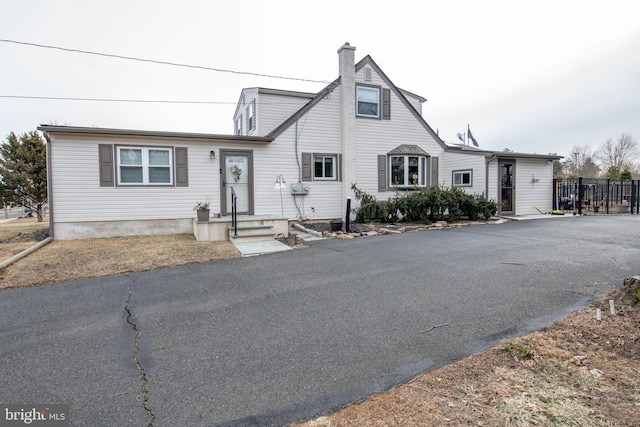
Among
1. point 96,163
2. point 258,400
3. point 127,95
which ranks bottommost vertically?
point 258,400

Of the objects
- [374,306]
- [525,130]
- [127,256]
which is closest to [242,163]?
[127,256]

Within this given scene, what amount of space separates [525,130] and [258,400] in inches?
1544

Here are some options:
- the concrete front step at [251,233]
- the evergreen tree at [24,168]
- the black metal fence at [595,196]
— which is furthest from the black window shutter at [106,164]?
the black metal fence at [595,196]

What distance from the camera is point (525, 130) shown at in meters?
33.7

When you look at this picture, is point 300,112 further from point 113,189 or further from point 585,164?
point 585,164

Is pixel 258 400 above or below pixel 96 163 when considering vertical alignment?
below

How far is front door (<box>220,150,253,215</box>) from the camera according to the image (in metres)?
11.3

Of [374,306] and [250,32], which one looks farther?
[250,32]

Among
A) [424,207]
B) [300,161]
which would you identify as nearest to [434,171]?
[424,207]

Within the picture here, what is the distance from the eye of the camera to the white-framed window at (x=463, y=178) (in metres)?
14.5

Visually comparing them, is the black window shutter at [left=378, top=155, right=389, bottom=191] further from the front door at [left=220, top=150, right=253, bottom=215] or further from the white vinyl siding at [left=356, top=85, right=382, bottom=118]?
the front door at [left=220, top=150, right=253, bottom=215]

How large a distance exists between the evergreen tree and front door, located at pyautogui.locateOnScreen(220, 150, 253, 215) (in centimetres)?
1359

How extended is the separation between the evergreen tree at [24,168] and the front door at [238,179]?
44.6 ft

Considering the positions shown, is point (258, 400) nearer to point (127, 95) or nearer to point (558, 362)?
point (558, 362)
